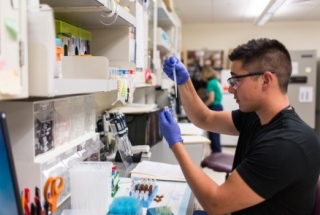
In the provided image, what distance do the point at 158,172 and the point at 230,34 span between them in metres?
5.34

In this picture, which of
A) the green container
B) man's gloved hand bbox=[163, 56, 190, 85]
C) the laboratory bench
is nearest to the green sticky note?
the green container

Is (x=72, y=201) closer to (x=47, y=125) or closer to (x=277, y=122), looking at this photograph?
(x=47, y=125)

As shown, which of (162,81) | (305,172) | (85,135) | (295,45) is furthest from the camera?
(295,45)

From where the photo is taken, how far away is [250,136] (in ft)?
5.04

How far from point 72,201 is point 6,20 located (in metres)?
0.75

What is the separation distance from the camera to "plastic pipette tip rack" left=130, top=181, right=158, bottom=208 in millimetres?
1391

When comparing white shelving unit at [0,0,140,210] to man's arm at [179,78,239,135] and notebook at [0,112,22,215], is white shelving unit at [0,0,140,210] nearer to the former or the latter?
notebook at [0,112,22,215]

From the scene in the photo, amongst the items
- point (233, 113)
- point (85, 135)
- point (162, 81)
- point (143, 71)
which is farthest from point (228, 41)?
point (85, 135)

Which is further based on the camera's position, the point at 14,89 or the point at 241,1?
the point at 241,1

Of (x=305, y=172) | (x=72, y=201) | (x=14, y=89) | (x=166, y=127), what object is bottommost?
(x=72, y=201)

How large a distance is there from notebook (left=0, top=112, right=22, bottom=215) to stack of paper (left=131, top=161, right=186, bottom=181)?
0.87 meters

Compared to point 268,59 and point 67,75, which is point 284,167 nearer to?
point 268,59

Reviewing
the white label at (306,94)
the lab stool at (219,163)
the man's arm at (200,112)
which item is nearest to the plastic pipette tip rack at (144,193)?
the man's arm at (200,112)

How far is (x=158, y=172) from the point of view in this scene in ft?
5.80
